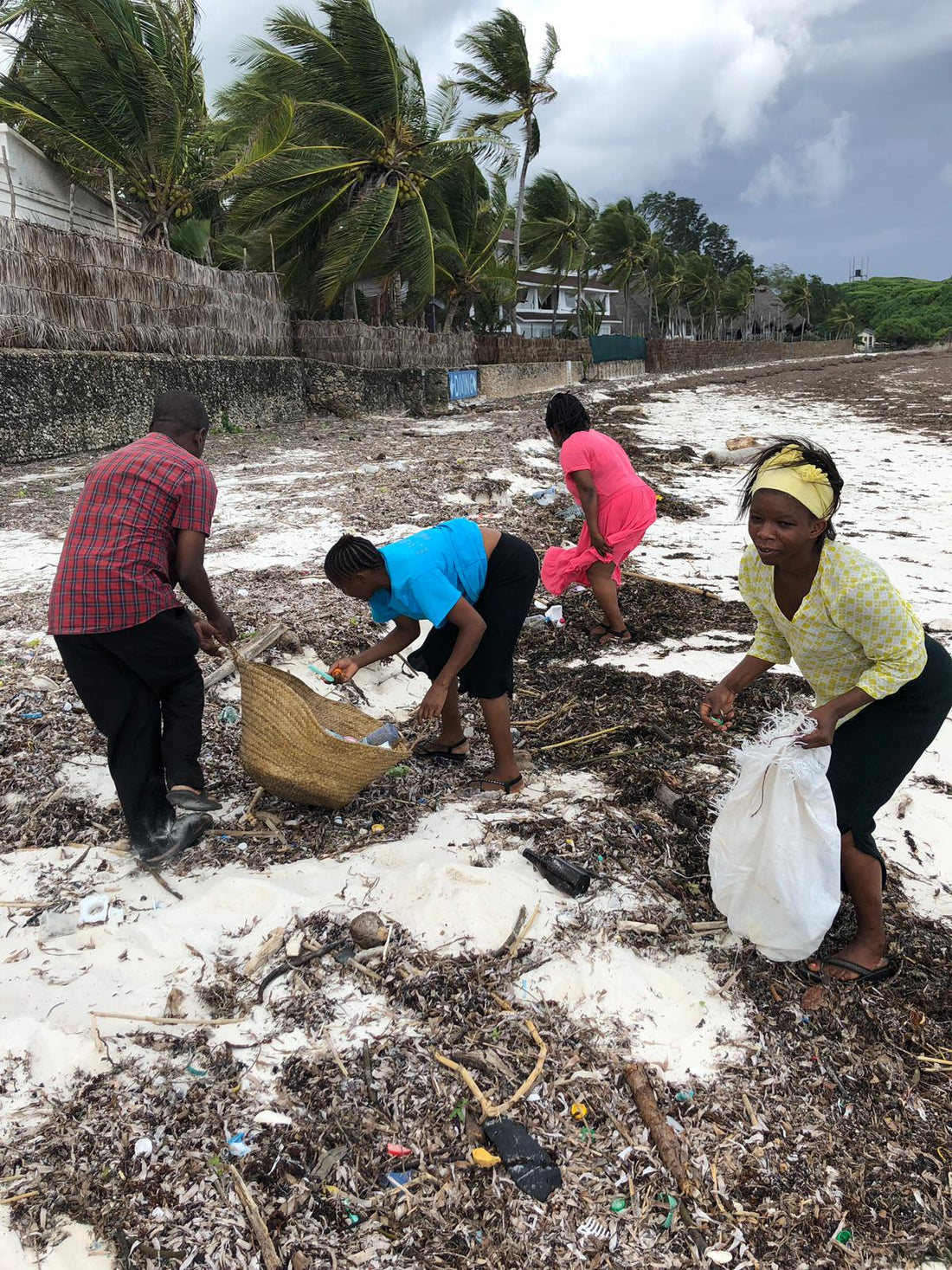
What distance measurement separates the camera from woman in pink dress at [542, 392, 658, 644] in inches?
184

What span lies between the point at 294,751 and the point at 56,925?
0.84m

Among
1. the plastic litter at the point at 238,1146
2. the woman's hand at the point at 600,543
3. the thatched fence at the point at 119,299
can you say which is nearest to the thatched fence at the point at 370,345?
the thatched fence at the point at 119,299

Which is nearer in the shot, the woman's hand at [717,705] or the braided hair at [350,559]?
the woman's hand at [717,705]

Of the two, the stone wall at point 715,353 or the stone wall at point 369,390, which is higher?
the stone wall at point 715,353

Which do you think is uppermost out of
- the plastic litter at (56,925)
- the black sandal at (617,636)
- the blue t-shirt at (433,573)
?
the blue t-shirt at (433,573)

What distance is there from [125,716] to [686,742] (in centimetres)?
229

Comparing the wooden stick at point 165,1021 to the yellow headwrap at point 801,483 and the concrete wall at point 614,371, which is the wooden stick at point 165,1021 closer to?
the yellow headwrap at point 801,483

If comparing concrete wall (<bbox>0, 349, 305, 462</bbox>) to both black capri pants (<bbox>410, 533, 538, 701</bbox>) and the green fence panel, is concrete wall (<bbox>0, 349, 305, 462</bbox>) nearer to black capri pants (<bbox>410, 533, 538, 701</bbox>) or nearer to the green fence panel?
black capri pants (<bbox>410, 533, 538, 701</bbox>)

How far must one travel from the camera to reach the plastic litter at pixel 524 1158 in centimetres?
172

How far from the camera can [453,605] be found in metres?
2.71

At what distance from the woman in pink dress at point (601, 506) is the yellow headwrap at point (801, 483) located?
106 inches

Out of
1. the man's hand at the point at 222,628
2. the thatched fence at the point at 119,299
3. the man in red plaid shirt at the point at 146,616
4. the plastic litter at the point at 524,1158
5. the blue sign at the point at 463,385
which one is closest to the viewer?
the plastic litter at the point at 524,1158

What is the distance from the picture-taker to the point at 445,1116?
6.06 ft

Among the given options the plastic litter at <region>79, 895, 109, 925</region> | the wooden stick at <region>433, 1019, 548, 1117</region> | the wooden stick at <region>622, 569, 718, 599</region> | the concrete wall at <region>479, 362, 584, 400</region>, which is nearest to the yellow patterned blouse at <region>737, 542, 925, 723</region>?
the wooden stick at <region>433, 1019, 548, 1117</region>
